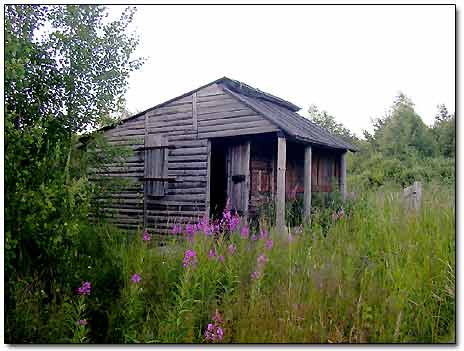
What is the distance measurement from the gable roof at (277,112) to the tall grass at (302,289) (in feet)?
11.0

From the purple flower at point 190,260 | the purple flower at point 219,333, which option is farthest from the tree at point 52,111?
the purple flower at point 219,333

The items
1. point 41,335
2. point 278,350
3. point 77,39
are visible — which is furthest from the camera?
point 77,39

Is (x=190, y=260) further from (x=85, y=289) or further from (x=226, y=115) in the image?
(x=226, y=115)

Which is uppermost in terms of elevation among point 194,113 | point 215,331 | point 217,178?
point 194,113

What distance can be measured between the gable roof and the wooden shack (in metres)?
0.02

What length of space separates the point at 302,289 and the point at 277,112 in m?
6.25

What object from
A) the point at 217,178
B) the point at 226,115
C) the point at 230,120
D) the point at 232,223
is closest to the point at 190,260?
the point at 232,223

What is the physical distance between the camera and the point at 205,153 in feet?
27.4

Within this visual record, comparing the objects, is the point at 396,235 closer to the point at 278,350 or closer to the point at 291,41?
the point at 278,350

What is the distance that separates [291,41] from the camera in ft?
12.8

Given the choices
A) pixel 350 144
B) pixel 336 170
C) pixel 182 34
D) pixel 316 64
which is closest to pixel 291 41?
pixel 316 64

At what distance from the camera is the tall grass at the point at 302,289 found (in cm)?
282

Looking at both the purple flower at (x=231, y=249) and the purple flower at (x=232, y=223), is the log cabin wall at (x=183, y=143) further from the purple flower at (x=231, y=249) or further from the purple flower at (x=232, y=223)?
the purple flower at (x=231, y=249)

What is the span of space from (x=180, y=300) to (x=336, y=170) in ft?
28.9
